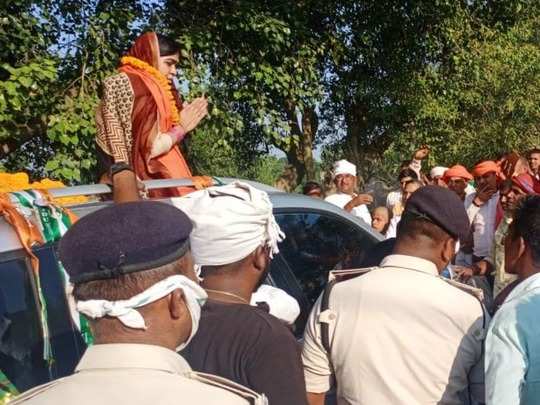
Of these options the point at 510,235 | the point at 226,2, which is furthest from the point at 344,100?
the point at 510,235

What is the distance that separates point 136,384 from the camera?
140 cm

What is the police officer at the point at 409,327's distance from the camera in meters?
2.45

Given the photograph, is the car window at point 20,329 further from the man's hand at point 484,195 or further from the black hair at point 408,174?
the black hair at point 408,174

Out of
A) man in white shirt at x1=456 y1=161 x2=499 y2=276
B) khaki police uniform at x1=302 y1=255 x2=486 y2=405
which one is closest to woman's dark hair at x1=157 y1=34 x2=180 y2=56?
khaki police uniform at x1=302 y1=255 x2=486 y2=405

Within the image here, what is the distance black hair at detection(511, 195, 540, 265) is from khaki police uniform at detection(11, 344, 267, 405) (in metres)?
1.25

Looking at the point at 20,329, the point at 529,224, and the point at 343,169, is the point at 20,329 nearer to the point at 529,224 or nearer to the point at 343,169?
the point at 529,224

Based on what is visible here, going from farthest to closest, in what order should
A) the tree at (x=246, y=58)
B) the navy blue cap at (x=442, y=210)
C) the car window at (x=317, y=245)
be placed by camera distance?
1. the tree at (x=246, y=58)
2. the car window at (x=317, y=245)
3. the navy blue cap at (x=442, y=210)

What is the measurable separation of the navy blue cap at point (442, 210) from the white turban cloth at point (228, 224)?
502 mm

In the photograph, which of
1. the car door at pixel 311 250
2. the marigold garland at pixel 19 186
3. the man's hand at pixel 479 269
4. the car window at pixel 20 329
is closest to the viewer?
the car window at pixel 20 329

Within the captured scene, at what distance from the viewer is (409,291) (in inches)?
97.6

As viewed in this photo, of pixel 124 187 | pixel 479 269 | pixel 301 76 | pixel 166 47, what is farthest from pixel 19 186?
pixel 301 76

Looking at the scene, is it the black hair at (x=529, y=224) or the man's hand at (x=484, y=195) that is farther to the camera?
the man's hand at (x=484, y=195)

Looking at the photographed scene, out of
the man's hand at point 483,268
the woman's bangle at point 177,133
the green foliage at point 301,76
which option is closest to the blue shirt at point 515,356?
the woman's bangle at point 177,133

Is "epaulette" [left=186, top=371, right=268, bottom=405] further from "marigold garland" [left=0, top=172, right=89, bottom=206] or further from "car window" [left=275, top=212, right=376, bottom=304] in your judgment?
"car window" [left=275, top=212, right=376, bottom=304]
